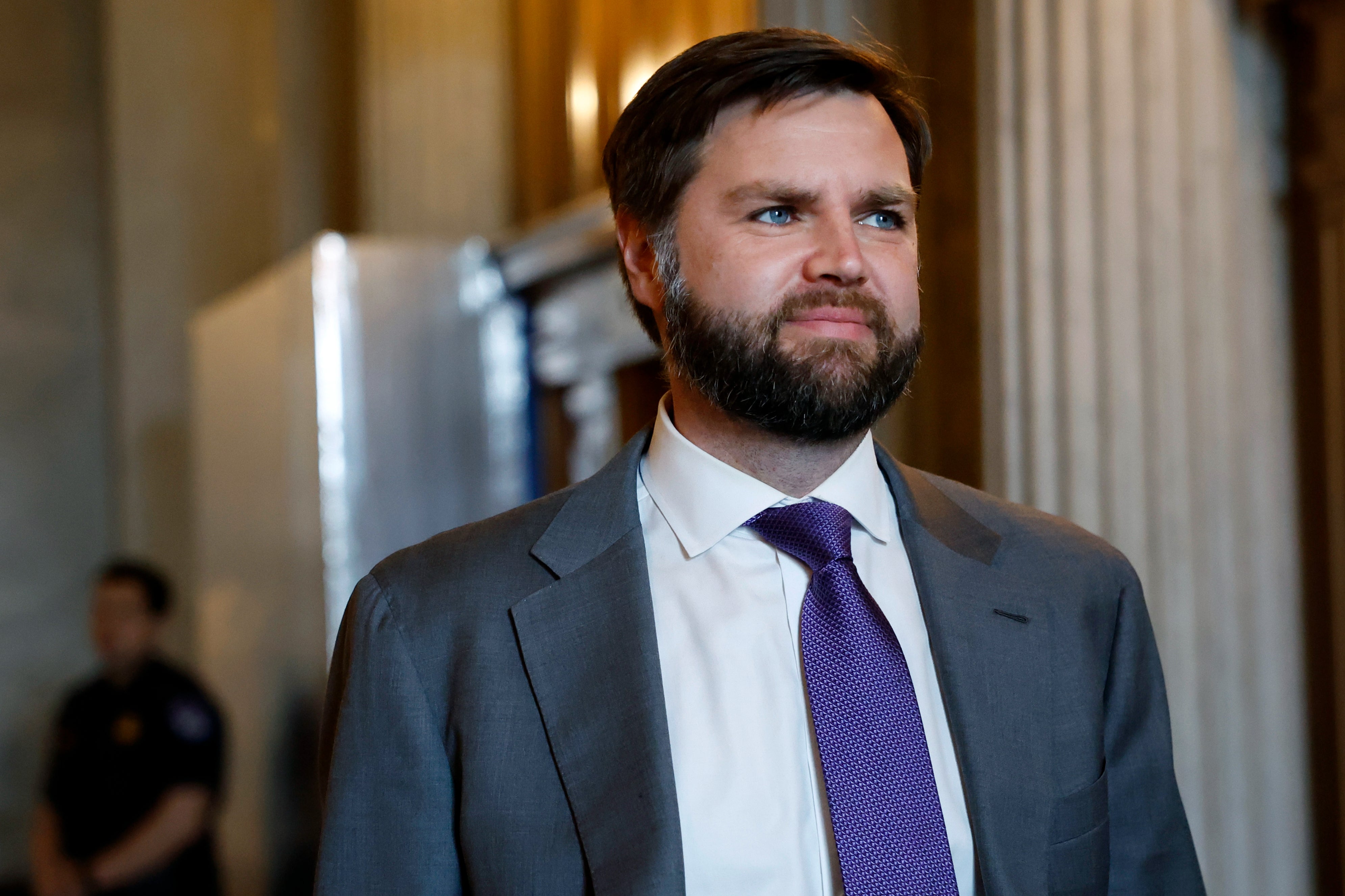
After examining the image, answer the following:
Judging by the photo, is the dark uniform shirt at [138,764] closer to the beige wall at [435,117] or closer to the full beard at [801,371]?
the beige wall at [435,117]

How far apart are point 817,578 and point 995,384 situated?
148cm

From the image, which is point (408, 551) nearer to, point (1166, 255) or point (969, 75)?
point (1166, 255)

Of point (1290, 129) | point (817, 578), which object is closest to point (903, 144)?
point (817, 578)

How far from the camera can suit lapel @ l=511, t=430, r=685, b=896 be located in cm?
142

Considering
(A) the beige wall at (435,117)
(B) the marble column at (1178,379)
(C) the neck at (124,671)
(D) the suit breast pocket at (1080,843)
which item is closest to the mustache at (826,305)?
(D) the suit breast pocket at (1080,843)

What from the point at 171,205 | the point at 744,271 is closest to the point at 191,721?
the point at 744,271

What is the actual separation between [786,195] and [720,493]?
0.36m

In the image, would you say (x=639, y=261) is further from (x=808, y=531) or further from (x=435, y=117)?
(x=435, y=117)

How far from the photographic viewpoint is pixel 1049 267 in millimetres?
2867

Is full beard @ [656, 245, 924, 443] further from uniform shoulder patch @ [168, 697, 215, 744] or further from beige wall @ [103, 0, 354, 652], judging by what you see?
Answer: beige wall @ [103, 0, 354, 652]

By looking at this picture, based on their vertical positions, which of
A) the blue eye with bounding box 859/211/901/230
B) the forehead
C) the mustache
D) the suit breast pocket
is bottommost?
the suit breast pocket

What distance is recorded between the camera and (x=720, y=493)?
162 cm

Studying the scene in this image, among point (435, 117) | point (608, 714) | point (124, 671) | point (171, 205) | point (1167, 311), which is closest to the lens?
point (608, 714)

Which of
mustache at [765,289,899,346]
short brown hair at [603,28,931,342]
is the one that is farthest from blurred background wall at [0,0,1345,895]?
mustache at [765,289,899,346]
